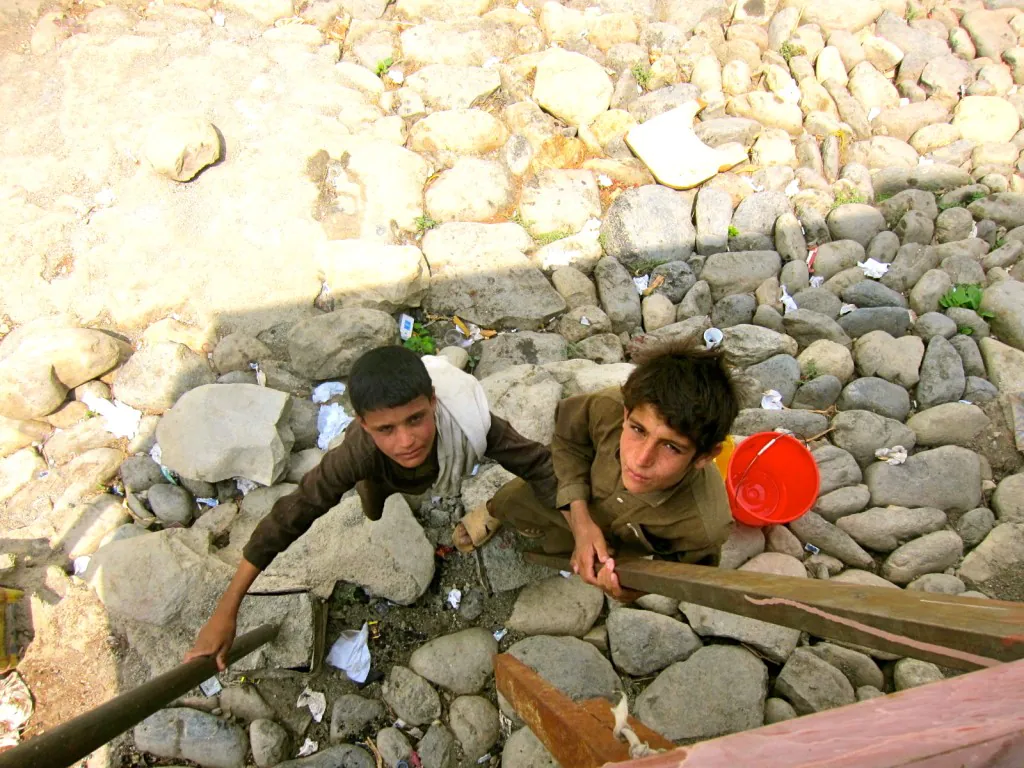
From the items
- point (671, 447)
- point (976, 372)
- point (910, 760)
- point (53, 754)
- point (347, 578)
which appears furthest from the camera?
point (976, 372)

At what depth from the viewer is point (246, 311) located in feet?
13.9

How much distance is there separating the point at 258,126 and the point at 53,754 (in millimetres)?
4705

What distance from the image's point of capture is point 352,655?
290 centimetres

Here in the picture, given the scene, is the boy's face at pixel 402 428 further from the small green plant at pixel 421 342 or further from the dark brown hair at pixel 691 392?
the small green plant at pixel 421 342

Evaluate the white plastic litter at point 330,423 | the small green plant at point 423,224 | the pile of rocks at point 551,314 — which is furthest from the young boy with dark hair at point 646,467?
the small green plant at point 423,224

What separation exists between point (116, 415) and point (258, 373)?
0.82 m

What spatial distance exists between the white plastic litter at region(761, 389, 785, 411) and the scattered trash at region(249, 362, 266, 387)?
9.99 feet

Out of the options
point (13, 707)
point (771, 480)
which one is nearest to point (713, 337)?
point (771, 480)

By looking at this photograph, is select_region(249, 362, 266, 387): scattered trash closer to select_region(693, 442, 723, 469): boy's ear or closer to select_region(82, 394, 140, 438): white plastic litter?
select_region(82, 394, 140, 438): white plastic litter

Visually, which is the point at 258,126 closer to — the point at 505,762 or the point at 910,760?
the point at 505,762

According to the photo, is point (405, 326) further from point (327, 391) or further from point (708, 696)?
point (708, 696)

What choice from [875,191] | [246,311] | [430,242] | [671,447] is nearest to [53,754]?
[671,447]

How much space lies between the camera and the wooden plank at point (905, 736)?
26.2 inches

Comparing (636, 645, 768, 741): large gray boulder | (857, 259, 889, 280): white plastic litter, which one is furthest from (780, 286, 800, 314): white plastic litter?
(636, 645, 768, 741): large gray boulder
